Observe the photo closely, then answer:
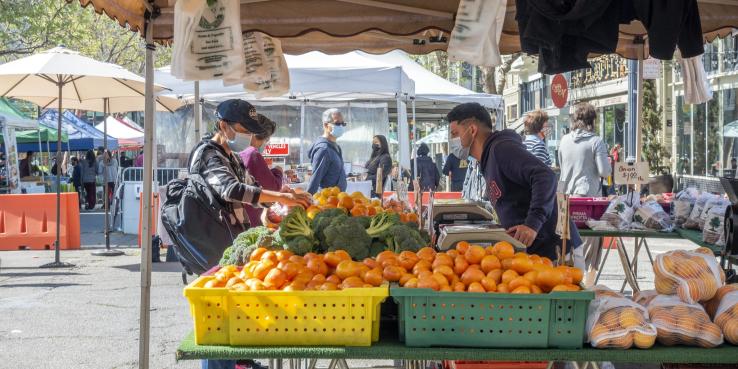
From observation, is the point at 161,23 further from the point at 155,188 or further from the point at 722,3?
the point at 155,188

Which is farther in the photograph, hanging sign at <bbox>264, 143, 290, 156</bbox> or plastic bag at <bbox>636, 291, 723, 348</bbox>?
hanging sign at <bbox>264, 143, 290, 156</bbox>

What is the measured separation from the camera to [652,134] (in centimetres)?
2748

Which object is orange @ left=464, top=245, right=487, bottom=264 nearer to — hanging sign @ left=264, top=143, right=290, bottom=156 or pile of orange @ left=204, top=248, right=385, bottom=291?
pile of orange @ left=204, top=248, right=385, bottom=291

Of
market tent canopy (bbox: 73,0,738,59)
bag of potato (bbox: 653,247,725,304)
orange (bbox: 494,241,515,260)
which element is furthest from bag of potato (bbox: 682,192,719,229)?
orange (bbox: 494,241,515,260)

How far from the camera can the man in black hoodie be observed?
5039 millimetres

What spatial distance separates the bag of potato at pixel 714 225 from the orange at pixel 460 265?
11.5ft

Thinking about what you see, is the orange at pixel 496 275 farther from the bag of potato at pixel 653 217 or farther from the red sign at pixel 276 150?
the red sign at pixel 276 150

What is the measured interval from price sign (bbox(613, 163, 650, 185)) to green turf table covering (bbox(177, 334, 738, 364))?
478 cm

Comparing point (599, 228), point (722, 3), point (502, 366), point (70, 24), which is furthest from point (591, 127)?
point (70, 24)

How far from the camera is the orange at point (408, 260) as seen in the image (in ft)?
12.1

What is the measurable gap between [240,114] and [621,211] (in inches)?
153

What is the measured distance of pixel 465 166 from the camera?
20750mm

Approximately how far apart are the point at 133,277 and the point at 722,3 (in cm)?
846

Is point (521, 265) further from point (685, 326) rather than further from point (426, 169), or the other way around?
point (426, 169)
